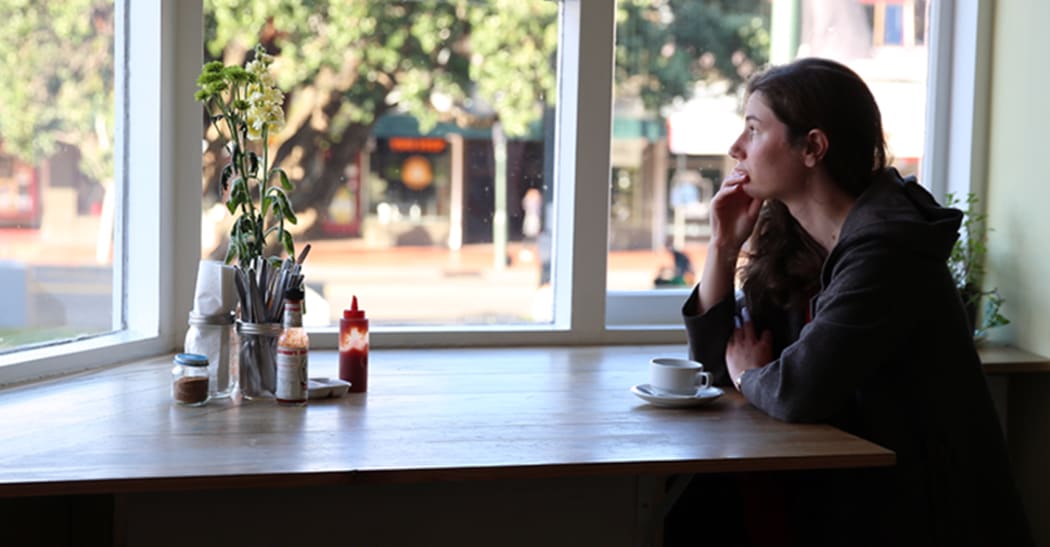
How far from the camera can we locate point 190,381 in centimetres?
181

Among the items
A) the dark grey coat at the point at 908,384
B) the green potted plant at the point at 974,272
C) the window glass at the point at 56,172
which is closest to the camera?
the dark grey coat at the point at 908,384

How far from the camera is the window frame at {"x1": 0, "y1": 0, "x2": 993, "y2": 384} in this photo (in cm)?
233

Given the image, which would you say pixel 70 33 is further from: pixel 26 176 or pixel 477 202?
pixel 477 202

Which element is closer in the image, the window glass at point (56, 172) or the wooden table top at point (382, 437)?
the wooden table top at point (382, 437)

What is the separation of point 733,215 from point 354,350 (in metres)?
0.79

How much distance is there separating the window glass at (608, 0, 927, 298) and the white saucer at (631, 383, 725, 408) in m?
0.95

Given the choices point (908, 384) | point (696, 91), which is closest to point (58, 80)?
point (696, 91)

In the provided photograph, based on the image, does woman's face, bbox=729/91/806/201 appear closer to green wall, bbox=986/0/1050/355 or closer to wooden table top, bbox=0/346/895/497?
wooden table top, bbox=0/346/895/497

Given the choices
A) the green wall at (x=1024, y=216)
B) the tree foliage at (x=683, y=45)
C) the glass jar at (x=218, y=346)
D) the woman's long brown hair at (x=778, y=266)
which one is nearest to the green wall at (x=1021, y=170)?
the green wall at (x=1024, y=216)

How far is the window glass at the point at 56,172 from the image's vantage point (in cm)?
209

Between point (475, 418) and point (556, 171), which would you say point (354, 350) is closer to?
point (475, 418)

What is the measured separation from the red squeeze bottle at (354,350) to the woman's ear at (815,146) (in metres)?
0.87

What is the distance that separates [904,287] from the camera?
1774 millimetres

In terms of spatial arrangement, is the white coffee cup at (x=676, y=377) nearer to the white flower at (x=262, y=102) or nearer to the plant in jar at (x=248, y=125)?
the plant in jar at (x=248, y=125)
